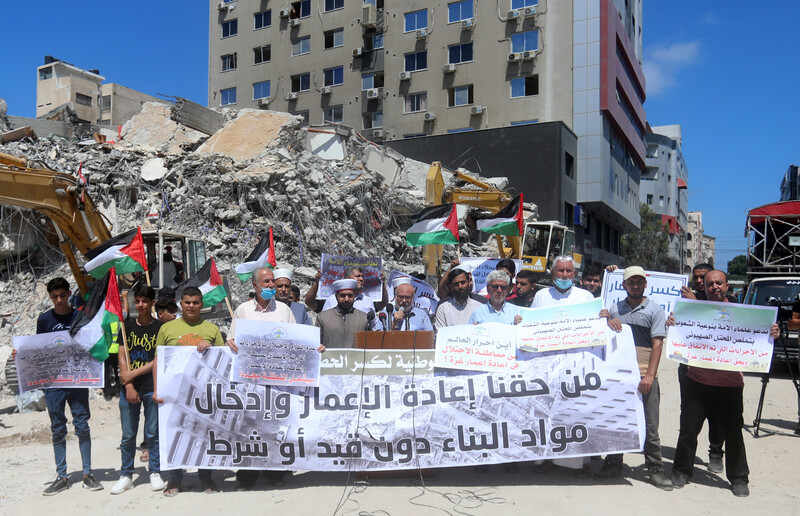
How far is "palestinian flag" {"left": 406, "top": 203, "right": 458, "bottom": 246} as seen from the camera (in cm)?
1057

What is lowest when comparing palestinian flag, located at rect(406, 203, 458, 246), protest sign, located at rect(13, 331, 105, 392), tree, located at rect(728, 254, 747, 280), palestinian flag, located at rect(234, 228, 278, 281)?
tree, located at rect(728, 254, 747, 280)

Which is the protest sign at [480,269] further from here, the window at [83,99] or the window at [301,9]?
the window at [83,99]

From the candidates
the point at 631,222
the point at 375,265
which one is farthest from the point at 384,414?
the point at 631,222

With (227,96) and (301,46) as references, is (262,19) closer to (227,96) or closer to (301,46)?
(301,46)

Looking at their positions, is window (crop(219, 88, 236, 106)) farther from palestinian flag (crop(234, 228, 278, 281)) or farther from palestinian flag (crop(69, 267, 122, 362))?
palestinian flag (crop(69, 267, 122, 362))

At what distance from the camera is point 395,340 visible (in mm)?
5477

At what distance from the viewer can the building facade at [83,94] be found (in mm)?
62219

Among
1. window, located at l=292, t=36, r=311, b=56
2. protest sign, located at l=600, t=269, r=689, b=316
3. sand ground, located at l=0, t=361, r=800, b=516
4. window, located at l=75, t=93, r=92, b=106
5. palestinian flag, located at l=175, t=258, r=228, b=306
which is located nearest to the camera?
sand ground, located at l=0, t=361, r=800, b=516

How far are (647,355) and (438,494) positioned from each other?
2252 millimetres

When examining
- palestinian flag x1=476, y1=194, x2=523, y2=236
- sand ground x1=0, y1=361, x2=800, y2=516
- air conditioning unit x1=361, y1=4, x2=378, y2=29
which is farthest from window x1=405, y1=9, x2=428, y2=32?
sand ground x1=0, y1=361, x2=800, y2=516

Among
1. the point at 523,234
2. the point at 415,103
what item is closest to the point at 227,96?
the point at 415,103

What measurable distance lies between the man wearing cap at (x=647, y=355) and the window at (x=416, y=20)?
36.2 metres

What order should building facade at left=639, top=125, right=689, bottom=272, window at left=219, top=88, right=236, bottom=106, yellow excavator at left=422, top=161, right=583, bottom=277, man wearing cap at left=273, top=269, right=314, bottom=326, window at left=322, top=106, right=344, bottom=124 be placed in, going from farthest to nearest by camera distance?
building facade at left=639, top=125, right=689, bottom=272, window at left=219, top=88, right=236, bottom=106, window at left=322, top=106, right=344, bottom=124, yellow excavator at left=422, top=161, right=583, bottom=277, man wearing cap at left=273, top=269, right=314, bottom=326

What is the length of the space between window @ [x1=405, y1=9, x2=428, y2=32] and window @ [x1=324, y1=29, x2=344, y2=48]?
16.4ft
